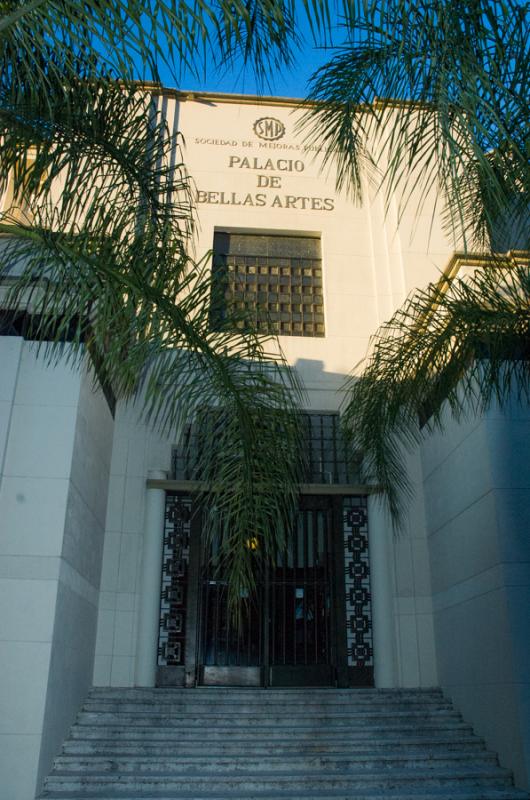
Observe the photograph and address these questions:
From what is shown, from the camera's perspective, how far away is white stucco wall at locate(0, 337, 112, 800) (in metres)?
6.69

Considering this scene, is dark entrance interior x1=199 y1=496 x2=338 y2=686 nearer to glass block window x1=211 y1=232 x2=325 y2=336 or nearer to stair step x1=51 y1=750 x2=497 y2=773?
stair step x1=51 y1=750 x2=497 y2=773

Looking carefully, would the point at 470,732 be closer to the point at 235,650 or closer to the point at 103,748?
the point at 235,650

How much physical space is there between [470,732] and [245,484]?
506cm

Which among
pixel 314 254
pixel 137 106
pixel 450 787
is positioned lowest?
pixel 450 787

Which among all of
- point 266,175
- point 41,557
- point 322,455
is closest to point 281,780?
point 41,557

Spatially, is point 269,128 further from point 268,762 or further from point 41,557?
point 268,762

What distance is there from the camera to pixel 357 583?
9742 mm

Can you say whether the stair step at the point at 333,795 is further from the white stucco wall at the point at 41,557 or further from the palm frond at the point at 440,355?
the palm frond at the point at 440,355

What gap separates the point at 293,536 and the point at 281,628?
1.21 metres

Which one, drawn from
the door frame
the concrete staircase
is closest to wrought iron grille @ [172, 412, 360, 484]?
the door frame

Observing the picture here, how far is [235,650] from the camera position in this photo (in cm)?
941

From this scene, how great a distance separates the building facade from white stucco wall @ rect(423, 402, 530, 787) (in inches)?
0.9

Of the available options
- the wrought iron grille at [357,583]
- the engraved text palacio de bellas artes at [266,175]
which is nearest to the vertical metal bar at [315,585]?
the wrought iron grille at [357,583]

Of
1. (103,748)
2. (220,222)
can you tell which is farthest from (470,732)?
(220,222)
